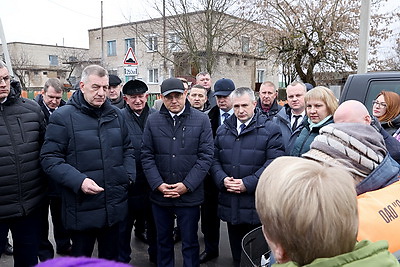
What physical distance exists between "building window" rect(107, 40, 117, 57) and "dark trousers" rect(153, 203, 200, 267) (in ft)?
115

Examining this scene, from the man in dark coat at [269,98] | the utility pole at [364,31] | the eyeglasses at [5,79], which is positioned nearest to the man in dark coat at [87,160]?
the eyeglasses at [5,79]

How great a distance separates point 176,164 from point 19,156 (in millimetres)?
1410

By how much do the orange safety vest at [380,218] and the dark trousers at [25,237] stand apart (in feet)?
9.17

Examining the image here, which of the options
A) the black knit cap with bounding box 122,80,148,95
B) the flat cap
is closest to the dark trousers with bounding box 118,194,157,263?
the black knit cap with bounding box 122,80,148,95

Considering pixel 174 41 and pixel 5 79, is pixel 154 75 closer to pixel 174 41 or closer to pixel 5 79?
pixel 174 41

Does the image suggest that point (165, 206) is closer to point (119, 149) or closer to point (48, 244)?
point (119, 149)

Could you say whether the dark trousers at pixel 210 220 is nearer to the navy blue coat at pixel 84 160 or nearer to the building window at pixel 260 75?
the navy blue coat at pixel 84 160

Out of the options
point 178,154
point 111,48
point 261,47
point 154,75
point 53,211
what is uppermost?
point 111,48

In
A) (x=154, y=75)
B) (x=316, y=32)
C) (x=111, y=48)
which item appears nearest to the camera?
(x=316, y=32)

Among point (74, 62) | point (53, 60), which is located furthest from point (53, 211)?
point (53, 60)

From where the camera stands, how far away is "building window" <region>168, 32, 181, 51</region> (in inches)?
846

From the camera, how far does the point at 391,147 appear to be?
287cm

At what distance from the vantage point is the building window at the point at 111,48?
3588cm

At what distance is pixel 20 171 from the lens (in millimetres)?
2832
